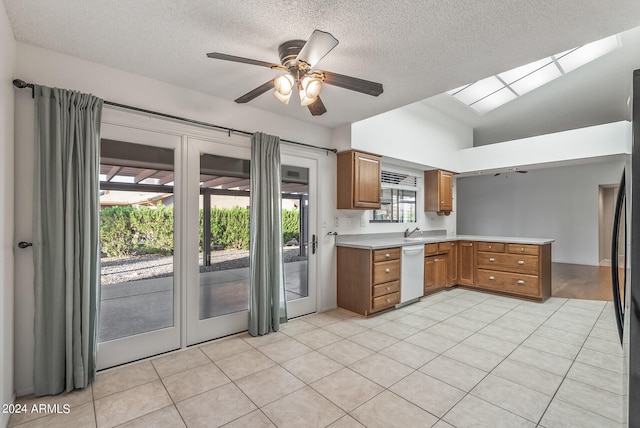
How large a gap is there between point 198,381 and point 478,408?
2.03 metres

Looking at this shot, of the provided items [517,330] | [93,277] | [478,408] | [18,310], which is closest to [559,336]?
[517,330]

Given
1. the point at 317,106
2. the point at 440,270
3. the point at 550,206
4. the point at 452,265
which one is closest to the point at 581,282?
the point at 452,265

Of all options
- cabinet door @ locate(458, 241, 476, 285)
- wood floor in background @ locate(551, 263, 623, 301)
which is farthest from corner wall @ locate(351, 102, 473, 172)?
wood floor in background @ locate(551, 263, 623, 301)

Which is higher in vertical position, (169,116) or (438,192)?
(169,116)

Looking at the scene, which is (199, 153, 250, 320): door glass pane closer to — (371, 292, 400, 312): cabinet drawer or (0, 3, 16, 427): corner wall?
(0, 3, 16, 427): corner wall

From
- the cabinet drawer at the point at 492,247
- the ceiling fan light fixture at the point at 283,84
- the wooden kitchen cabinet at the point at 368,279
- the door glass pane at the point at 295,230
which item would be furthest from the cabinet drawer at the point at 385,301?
the ceiling fan light fixture at the point at 283,84

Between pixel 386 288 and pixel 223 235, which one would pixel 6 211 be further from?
pixel 386 288

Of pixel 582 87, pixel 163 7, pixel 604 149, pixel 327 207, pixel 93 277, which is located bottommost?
pixel 93 277

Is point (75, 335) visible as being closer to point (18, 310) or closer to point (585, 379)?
point (18, 310)

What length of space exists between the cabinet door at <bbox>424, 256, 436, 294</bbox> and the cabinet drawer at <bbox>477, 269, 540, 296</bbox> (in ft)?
2.90

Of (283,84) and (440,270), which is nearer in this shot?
(283,84)

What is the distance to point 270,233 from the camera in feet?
10.9

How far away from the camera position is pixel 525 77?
5.46 meters

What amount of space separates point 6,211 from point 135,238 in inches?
34.2
